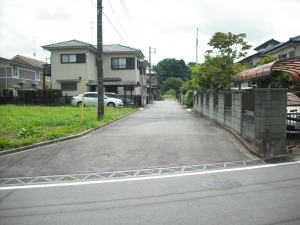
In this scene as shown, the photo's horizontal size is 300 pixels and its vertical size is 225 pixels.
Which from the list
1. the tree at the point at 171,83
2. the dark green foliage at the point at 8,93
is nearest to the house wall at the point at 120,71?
the dark green foliage at the point at 8,93

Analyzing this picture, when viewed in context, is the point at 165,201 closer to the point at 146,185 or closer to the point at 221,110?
the point at 146,185

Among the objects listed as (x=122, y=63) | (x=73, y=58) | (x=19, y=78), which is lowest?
(x=19, y=78)

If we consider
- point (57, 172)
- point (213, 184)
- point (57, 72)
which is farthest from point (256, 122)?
point (57, 72)

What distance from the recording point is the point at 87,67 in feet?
105

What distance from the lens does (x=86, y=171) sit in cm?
680

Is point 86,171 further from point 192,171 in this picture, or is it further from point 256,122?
point 256,122

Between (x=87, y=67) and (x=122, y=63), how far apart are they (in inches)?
176

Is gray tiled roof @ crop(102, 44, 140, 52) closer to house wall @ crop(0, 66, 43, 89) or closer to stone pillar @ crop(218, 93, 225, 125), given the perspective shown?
house wall @ crop(0, 66, 43, 89)

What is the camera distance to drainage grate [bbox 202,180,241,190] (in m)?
5.46

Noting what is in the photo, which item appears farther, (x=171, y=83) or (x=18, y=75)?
(x=171, y=83)

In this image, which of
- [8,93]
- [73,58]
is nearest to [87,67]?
[73,58]

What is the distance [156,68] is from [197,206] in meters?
99.2

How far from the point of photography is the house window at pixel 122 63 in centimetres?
3422

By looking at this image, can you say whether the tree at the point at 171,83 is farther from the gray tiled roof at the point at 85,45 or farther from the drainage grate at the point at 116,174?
the drainage grate at the point at 116,174
